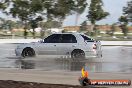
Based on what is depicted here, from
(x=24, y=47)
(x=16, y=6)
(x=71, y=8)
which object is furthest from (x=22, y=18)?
(x=24, y=47)

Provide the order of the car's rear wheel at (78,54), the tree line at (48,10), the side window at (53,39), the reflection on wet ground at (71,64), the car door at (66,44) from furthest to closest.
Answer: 1. the tree line at (48,10)
2. the side window at (53,39)
3. the car door at (66,44)
4. the car's rear wheel at (78,54)
5. the reflection on wet ground at (71,64)

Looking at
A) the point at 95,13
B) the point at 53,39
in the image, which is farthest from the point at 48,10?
the point at 53,39

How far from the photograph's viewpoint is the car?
21.1 meters

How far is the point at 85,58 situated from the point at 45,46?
7.60 ft

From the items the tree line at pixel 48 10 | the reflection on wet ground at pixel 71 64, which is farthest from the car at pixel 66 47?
the tree line at pixel 48 10

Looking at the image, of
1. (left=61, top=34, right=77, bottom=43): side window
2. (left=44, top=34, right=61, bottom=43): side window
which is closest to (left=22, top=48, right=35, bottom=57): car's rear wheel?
(left=44, top=34, right=61, bottom=43): side window

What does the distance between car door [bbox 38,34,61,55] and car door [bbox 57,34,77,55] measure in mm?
224

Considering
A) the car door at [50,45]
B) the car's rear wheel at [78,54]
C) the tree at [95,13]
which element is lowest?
the car's rear wheel at [78,54]

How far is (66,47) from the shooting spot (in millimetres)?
21516

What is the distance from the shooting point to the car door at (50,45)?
2178cm

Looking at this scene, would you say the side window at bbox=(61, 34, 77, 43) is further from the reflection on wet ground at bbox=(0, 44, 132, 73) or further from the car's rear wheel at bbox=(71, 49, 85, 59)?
the reflection on wet ground at bbox=(0, 44, 132, 73)

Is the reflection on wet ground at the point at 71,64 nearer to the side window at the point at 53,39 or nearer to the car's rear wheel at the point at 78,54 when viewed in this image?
the car's rear wheel at the point at 78,54

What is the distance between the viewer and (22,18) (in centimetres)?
6519

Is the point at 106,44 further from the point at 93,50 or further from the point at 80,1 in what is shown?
the point at 80,1
